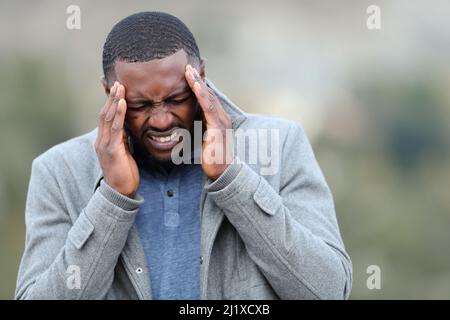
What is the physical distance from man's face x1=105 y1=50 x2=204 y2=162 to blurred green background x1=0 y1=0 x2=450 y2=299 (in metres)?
3.15

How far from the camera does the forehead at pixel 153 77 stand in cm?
238

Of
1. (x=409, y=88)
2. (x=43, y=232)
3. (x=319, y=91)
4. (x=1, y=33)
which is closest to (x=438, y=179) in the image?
(x=409, y=88)

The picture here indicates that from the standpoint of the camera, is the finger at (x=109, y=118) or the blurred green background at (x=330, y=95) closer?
the finger at (x=109, y=118)

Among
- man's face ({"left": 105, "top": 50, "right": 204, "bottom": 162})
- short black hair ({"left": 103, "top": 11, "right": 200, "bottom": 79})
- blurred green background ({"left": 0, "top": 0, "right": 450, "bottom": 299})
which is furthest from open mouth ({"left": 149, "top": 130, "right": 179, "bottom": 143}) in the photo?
blurred green background ({"left": 0, "top": 0, "right": 450, "bottom": 299})

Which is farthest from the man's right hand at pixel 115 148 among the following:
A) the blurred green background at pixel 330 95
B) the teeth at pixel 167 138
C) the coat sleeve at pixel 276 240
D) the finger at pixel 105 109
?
the blurred green background at pixel 330 95

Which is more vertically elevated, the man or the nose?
A: the nose

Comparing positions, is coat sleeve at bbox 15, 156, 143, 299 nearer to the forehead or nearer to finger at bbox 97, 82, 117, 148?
finger at bbox 97, 82, 117, 148

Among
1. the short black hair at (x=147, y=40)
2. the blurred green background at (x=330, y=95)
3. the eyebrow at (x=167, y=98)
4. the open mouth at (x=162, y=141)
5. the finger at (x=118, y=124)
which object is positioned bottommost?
the blurred green background at (x=330, y=95)

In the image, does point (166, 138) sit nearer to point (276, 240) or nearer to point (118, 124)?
point (118, 124)

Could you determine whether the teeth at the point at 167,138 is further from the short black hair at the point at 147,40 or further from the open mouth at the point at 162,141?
the short black hair at the point at 147,40

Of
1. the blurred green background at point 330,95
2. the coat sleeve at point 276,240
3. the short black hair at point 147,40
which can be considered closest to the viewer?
the coat sleeve at point 276,240

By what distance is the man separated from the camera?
232 centimetres

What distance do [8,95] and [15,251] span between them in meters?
1.12

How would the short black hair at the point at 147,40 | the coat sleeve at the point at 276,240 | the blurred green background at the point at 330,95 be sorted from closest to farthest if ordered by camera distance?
the coat sleeve at the point at 276,240
the short black hair at the point at 147,40
the blurred green background at the point at 330,95
